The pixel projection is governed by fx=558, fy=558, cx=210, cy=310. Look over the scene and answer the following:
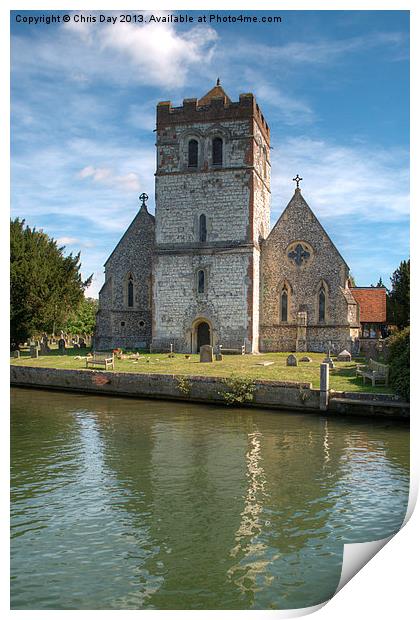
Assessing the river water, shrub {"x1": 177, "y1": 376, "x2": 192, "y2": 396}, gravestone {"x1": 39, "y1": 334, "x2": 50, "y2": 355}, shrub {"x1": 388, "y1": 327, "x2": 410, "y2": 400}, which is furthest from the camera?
gravestone {"x1": 39, "y1": 334, "x2": 50, "y2": 355}

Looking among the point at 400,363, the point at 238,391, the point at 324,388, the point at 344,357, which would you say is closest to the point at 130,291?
the point at 344,357

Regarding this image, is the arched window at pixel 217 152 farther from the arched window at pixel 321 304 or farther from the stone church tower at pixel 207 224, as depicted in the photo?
the arched window at pixel 321 304

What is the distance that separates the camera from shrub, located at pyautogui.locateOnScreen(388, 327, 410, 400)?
16344mm

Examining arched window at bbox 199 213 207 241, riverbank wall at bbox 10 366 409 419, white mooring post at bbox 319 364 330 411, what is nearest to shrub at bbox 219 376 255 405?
riverbank wall at bbox 10 366 409 419

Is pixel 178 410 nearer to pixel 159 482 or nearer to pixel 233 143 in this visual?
pixel 159 482

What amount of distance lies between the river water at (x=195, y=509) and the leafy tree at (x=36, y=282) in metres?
3.28

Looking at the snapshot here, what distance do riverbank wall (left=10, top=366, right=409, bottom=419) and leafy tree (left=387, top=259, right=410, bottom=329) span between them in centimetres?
934

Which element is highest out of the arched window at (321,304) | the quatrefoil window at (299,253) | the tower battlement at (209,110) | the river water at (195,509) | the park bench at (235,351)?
the tower battlement at (209,110)

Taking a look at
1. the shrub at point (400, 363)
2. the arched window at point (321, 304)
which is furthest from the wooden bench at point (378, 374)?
the arched window at point (321, 304)

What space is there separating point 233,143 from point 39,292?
1631 cm

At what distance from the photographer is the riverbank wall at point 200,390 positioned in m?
17.1

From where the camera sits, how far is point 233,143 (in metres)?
29.6

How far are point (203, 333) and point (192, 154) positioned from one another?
9.79m

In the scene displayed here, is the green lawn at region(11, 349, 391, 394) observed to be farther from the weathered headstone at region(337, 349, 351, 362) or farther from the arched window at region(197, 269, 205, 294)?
the arched window at region(197, 269, 205, 294)
